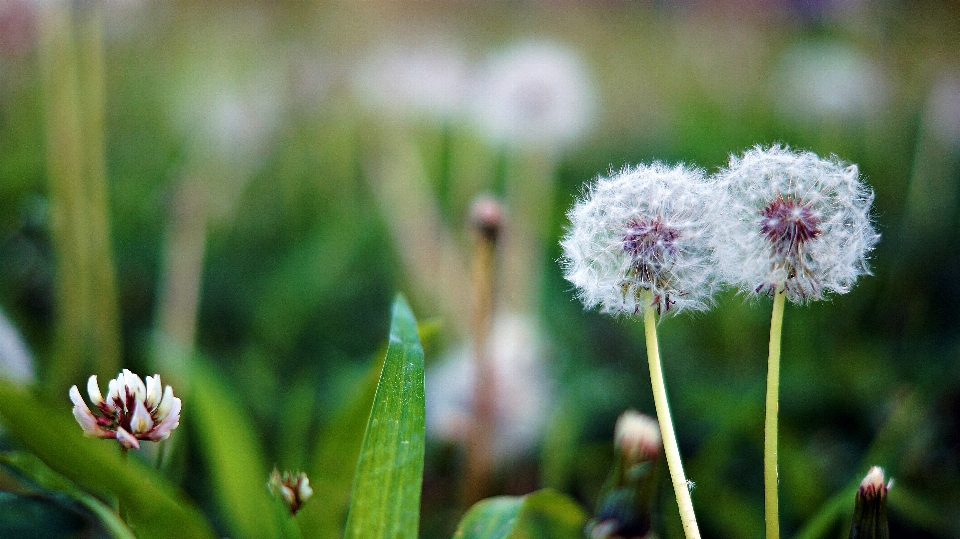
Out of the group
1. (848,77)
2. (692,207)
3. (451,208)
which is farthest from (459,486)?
(848,77)

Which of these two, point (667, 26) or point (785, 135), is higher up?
point (667, 26)

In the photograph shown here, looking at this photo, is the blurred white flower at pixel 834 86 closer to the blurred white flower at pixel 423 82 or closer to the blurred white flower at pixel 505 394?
the blurred white flower at pixel 423 82

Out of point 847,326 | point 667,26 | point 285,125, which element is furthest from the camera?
point 667,26

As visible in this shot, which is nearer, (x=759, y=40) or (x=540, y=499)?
(x=540, y=499)

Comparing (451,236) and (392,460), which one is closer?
(392,460)

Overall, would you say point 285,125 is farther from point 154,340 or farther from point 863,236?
point 863,236

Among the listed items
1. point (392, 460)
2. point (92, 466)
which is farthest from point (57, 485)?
point (392, 460)

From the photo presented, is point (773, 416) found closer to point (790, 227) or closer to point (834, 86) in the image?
point (790, 227)
